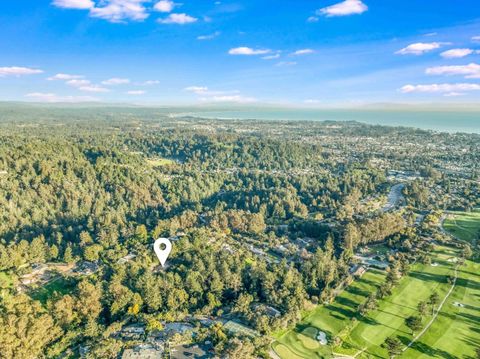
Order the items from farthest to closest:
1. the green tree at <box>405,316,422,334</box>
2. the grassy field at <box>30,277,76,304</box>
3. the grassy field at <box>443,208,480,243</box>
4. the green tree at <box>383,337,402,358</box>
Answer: the grassy field at <box>443,208,480,243</box>
the grassy field at <box>30,277,76,304</box>
the green tree at <box>405,316,422,334</box>
the green tree at <box>383,337,402,358</box>

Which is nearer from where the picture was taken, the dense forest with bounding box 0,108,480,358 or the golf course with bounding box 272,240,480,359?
the golf course with bounding box 272,240,480,359

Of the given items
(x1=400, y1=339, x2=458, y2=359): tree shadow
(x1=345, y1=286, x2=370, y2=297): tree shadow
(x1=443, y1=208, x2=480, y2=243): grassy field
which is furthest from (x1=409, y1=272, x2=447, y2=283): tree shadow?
(x1=443, y1=208, x2=480, y2=243): grassy field

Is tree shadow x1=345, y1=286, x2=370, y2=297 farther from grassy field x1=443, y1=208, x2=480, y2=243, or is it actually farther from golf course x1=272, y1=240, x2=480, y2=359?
grassy field x1=443, y1=208, x2=480, y2=243

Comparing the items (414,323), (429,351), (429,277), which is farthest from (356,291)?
(429,277)

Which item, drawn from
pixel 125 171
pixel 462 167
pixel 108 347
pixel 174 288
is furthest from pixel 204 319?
pixel 462 167

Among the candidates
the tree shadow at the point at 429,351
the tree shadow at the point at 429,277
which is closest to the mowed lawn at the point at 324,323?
the tree shadow at the point at 429,277

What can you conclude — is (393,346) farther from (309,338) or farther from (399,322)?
(309,338)
